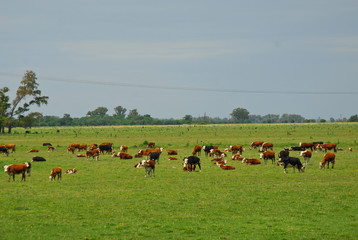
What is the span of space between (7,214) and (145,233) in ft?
18.9

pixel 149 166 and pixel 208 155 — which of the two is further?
pixel 208 155

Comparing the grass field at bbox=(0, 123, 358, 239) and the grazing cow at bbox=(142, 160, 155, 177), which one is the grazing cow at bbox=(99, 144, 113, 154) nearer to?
the grass field at bbox=(0, 123, 358, 239)

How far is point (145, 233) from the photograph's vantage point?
43.5 feet

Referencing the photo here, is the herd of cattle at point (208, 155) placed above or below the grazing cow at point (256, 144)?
below

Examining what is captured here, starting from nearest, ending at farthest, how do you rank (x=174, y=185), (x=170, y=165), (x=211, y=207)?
(x=211, y=207), (x=174, y=185), (x=170, y=165)

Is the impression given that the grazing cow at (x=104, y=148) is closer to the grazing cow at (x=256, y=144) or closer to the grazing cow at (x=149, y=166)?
the grazing cow at (x=256, y=144)

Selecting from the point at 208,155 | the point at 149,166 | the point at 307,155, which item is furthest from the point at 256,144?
the point at 149,166

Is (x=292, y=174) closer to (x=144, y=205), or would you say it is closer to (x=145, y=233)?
(x=144, y=205)

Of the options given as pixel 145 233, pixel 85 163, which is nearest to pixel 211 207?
pixel 145 233

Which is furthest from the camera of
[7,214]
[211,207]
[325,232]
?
[211,207]

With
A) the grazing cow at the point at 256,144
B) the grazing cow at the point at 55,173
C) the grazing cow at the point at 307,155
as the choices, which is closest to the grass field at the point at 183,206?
the grazing cow at the point at 55,173

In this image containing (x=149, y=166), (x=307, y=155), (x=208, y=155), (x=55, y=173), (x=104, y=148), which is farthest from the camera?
(x=104, y=148)

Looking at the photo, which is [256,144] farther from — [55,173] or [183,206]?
[183,206]

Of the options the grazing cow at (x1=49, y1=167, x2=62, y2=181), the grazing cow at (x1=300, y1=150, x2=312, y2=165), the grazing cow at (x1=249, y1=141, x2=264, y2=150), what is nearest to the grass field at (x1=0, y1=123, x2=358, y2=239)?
the grazing cow at (x1=49, y1=167, x2=62, y2=181)
